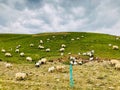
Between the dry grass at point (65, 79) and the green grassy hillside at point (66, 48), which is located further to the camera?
the green grassy hillside at point (66, 48)

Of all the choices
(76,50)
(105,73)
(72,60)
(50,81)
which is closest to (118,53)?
(76,50)

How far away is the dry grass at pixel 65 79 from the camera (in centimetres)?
2600

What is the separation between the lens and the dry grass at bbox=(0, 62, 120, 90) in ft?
85.3

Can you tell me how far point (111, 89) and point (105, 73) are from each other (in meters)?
5.88

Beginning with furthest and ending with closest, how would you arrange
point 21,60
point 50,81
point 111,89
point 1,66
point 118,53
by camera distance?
point 118,53
point 21,60
point 1,66
point 50,81
point 111,89

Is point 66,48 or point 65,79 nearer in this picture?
point 65,79

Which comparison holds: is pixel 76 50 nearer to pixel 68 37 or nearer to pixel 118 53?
pixel 118 53

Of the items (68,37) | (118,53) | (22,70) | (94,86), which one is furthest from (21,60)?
(68,37)

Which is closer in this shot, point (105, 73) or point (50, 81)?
point (50, 81)

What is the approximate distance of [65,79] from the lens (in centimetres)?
2870

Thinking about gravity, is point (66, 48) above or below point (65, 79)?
above

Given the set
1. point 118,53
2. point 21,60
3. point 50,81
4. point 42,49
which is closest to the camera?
point 50,81

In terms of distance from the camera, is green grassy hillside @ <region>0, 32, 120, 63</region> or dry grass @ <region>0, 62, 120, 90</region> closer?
dry grass @ <region>0, 62, 120, 90</region>

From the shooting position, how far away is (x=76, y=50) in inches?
2037
